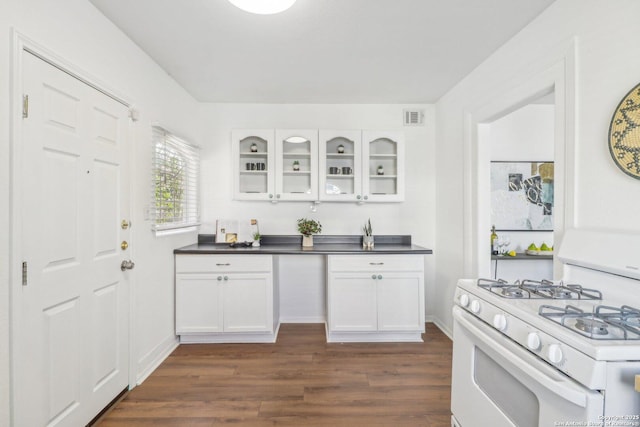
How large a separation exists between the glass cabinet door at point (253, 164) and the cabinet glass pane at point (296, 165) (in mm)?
160

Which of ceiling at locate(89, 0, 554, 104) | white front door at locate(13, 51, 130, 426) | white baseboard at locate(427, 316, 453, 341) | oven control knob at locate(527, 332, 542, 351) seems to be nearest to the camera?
oven control knob at locate(527, 332, 542, 351)

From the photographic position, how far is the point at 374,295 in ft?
9.25

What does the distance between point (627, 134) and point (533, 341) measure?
1120 millimetres

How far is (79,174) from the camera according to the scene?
5.39 ft

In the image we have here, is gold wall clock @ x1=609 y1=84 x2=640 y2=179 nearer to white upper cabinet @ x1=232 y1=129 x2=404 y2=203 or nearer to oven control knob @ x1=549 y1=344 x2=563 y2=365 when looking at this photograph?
oven control knob @ x1=549 y1=344 x2=563 y2=365

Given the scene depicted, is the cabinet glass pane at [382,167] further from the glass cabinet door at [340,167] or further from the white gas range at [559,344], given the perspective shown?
the white gas range at [559,344]

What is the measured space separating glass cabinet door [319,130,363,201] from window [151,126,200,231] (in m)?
1.36

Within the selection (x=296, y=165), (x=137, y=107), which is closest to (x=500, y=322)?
(x=296, y=165)

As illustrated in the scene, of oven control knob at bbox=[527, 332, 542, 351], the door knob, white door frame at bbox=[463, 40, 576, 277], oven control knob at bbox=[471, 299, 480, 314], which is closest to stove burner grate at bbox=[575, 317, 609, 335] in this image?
oven control knob at bbox=[527, 332, 542, 351]

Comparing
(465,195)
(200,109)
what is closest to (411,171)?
(465,195)

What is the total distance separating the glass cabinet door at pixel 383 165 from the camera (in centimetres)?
317

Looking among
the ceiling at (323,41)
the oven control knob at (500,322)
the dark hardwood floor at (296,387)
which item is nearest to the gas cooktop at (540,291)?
the oven control knob at (500,322)

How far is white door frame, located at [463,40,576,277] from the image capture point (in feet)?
5.35

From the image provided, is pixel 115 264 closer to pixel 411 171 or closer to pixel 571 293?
pixel 571 293
